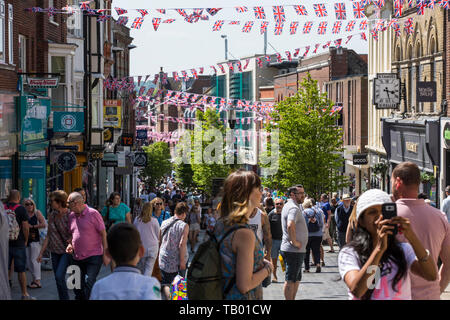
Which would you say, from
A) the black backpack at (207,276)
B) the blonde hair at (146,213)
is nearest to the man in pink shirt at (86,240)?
the blonde hair at (146,213)

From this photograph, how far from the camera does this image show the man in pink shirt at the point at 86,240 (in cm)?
1021

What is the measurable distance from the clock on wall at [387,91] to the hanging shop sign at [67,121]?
50.1 feet

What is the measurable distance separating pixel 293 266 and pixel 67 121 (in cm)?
1504

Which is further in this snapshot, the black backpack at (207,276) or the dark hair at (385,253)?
the black backpack at (207,276)

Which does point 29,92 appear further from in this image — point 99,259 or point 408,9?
point 408,9

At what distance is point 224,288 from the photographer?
211 inches

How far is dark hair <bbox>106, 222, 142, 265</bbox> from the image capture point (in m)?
4.79

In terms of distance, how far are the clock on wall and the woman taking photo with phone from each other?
3106 centimetres

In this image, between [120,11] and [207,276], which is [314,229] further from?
[207,276]

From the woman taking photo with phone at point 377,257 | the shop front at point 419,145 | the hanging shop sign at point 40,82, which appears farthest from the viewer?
the shop front at point 419,145

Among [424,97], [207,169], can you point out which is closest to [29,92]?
[424,97]

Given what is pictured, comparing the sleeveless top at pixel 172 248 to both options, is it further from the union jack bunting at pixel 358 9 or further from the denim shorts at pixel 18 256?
the union jack bunting at pixel 358 9

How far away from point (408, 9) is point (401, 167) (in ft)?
97.4

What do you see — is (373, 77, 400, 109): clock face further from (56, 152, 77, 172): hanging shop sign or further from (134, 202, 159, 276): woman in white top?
(134, 202, 159, 276): woman in white top
